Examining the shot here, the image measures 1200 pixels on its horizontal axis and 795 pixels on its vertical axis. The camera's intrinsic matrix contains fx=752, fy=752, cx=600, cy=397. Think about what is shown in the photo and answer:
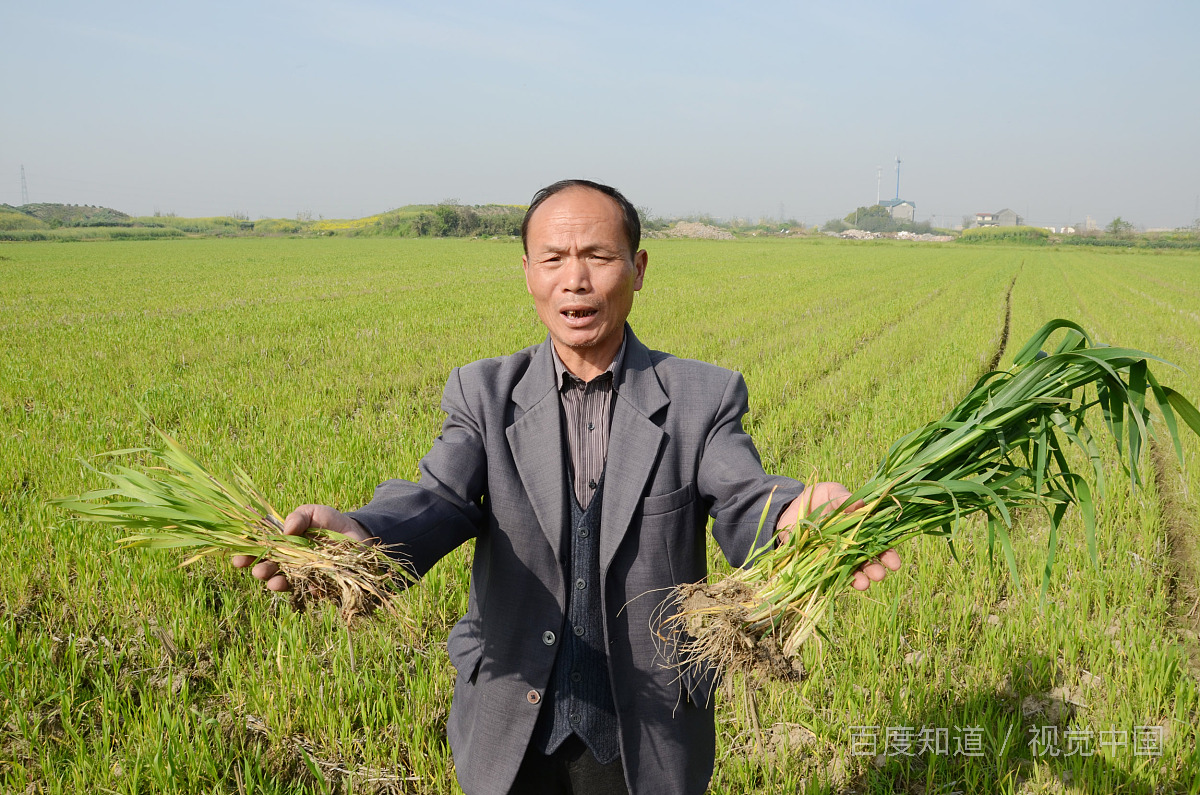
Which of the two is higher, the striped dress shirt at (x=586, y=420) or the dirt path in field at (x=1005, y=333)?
the striped dress shirt at (x=586, y=420)

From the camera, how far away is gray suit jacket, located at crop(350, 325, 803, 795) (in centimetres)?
161

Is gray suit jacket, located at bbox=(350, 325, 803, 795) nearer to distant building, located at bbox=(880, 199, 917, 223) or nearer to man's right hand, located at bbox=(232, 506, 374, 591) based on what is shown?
man's right hand, located at bbox=(232, 506, 374, 591)

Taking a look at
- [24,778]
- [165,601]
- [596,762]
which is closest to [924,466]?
[596,762]

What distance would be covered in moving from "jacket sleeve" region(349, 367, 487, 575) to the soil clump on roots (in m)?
0.51

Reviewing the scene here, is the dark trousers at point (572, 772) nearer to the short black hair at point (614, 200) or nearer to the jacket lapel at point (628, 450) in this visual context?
the jacket lapel at point (628, 450)

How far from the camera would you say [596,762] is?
1671 millimetres

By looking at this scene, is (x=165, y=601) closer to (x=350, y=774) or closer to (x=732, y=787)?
(x=350, y=774)

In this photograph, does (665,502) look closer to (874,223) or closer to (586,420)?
(586,420)

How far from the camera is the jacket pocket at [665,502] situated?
161 cm

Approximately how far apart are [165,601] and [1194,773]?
13.3 feet

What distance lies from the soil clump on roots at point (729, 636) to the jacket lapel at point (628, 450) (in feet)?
0.62

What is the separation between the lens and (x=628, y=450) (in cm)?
162

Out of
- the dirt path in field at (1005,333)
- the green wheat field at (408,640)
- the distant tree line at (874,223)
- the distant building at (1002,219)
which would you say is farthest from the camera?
the distant building at (1002,219)

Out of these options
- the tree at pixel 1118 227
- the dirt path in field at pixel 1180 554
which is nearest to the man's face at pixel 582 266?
the dirt path in field at pixel 1180 554
